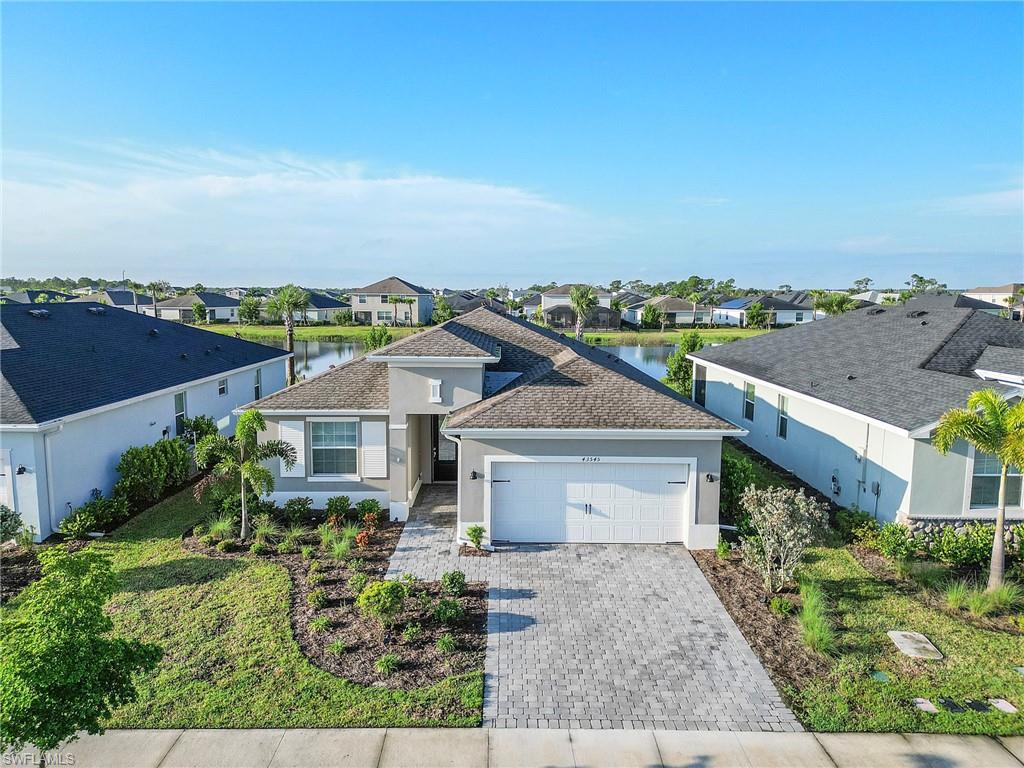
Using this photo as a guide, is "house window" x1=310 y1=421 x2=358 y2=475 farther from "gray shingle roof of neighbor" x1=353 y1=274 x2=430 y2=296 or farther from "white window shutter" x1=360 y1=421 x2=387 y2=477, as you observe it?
"gray shingle roof of neighbor" x1=353 y1=274 x2=430 y2=296

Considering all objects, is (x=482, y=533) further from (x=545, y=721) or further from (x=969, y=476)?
(x=969, y=476)

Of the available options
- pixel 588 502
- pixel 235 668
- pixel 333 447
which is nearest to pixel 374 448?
pixel 333 447

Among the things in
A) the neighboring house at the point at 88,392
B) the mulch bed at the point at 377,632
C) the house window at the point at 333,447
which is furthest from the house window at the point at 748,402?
the neighboring house at the point at 88,392

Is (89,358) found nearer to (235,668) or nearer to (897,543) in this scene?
(235,668)

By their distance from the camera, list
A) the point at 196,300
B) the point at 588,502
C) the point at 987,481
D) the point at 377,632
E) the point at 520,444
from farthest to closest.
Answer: the point at 196,300
the point at 588,502
the point at 520,444
the point at 987,481
the point at 377,632

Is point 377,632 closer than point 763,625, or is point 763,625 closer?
point 377,632

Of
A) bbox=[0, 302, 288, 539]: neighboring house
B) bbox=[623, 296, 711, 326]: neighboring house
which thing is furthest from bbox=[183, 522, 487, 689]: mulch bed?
bbox=[623, 296, 711, 326]: neighboring house

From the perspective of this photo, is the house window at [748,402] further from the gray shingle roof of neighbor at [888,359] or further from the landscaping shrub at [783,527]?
the landscaping shrub at [783,527]
